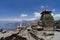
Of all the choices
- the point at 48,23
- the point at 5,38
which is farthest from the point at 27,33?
the point at 48,23

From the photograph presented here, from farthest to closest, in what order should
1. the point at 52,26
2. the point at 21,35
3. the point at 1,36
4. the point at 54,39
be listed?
the point at 52,26, the point at 1,36, the point at 21,35, the point at 54,39

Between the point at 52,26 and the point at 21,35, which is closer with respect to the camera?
the point at 21,35

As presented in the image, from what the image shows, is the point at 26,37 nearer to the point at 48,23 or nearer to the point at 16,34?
the point at 16,34

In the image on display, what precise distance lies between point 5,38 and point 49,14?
33.2 ft

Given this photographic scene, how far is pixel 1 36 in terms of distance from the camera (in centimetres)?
1609

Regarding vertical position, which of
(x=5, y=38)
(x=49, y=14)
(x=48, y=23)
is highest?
(x=49, y=14)

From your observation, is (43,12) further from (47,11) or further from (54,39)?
(54,39)

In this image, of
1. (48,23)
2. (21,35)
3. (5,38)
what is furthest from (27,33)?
(48,23)

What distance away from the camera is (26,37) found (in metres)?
14.2

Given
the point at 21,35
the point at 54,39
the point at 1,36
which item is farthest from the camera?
the point at 1,36

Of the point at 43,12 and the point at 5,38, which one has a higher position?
the point at 43,12

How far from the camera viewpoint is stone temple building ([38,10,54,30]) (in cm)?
2196

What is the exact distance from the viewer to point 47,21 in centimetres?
2223

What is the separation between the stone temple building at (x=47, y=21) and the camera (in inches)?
865
